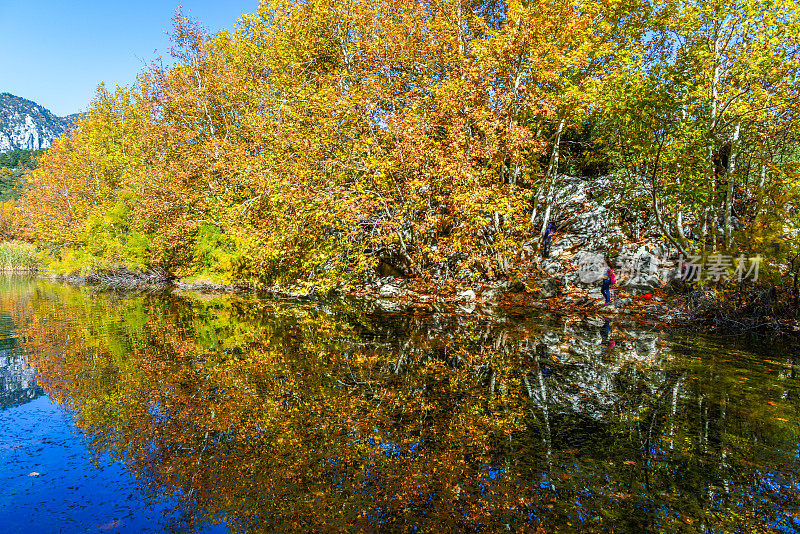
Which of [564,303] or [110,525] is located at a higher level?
[564,303]

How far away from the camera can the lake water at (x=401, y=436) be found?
3969 mm

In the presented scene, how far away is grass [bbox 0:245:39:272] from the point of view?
50.8m

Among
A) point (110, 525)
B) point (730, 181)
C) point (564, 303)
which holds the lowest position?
point (110, 525)

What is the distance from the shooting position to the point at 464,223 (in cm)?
1645

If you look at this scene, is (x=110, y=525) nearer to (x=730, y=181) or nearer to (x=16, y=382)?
(x=16, y=382)

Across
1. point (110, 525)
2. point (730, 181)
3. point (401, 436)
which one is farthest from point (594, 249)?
point (110, 525)

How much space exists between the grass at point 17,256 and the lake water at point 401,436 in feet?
180

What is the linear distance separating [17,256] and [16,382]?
195 ft

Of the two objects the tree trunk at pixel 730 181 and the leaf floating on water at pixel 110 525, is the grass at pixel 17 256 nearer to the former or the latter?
the leaf floating on water at pixel 110 525

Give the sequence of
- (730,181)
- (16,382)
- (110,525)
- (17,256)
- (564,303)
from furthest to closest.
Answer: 1. (17,256)
2. (564,303)
3. (730,181)
4. (16,382)
5. (110,525)

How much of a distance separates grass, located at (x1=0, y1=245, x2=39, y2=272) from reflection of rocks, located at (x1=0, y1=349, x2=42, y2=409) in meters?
54.8

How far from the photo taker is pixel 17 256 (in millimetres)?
51125

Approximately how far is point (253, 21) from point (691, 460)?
111 ft

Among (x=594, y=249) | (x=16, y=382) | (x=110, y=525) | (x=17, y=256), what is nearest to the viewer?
(x=110, y=525)
